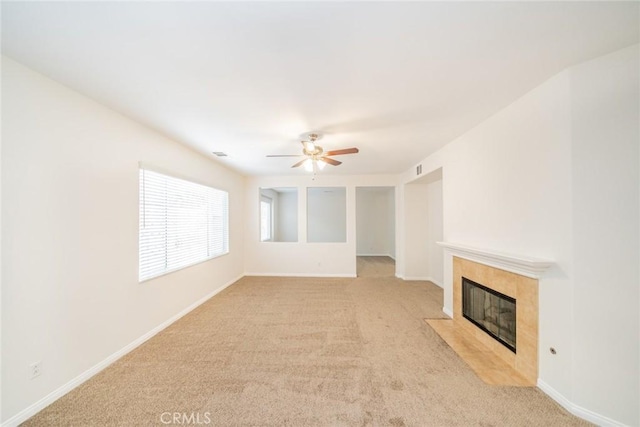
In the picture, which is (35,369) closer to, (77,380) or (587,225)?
(77,380)

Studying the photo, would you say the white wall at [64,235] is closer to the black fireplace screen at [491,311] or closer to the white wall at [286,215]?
the black fireplace screen at [491,311]

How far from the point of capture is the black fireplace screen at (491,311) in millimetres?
2297

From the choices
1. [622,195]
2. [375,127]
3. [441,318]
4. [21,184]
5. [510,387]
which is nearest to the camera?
[622,195]

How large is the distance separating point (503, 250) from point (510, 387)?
1.16 meters

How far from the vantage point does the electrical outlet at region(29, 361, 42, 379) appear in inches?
66.8

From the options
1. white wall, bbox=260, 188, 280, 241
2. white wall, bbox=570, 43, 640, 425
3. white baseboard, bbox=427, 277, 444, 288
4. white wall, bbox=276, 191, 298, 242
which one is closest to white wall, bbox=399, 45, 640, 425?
white wall, bbox=570, 43, 640, 425

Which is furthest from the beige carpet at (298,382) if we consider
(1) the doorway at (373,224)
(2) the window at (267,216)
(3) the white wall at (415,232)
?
(1) the doorway at (373,224)

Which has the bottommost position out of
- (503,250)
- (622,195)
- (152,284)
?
(152,284)

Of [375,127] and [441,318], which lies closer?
[375,127]

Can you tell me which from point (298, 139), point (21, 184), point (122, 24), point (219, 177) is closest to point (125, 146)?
point (21, 184)

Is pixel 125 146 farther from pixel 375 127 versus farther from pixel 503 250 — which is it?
pixel 503 250

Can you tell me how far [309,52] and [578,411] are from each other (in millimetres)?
3057

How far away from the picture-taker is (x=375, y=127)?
2.77 meters
